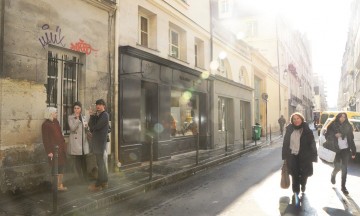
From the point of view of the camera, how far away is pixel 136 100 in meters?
9.81

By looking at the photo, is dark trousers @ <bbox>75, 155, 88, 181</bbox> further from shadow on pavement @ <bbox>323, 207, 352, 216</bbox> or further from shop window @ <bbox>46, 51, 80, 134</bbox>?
shadow on pavement @ <bbox>323, 207, 352, 216</bbox>

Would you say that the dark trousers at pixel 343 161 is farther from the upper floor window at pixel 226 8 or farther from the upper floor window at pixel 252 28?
the upper floor window at pixel 252 28

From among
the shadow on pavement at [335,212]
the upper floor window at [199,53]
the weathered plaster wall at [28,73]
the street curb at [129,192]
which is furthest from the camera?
the upper floor window at [199,53]

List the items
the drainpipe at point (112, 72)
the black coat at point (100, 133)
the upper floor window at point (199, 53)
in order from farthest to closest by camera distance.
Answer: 1. the upper floor window at point (199, 53)
2. the drainpipe at point (112, 72)
3. the black coat at point (100, 133)

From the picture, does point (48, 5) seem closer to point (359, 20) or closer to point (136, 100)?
point (136, 100)

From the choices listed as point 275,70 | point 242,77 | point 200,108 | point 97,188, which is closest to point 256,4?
point 275,70

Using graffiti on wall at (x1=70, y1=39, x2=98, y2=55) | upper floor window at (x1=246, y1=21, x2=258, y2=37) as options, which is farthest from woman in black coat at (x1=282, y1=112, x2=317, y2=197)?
upper floor window at (x1=246, y1=21, x2=258, y2=37)

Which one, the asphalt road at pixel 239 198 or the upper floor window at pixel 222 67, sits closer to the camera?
the asphalt road at pixel 239 198

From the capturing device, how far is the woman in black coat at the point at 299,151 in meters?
5.73

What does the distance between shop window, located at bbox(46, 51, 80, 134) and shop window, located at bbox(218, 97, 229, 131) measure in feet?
33.0

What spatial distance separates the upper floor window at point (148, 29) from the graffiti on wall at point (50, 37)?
13.1 feet

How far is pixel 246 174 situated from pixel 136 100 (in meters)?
3.82

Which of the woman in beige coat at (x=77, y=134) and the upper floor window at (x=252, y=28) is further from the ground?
the upper floor window at (x=252, y=28)

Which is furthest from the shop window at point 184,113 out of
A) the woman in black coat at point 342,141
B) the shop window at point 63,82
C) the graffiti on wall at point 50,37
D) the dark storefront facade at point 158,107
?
the woman in black coat at point 342,141
